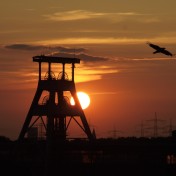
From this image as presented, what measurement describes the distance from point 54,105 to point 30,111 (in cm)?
386

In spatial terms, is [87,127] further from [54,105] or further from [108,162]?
[108,162]

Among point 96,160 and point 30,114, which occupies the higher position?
point 30,114

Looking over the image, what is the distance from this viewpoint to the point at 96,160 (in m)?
77.4

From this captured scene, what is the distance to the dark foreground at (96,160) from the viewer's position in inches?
2783

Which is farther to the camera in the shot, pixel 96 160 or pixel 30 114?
pixel 30 114

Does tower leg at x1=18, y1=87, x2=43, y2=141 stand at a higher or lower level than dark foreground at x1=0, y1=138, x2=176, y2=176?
higher

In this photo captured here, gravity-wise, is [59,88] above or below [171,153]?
above

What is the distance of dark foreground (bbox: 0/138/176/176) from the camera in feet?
232

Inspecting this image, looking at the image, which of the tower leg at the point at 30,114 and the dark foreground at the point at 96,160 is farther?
the tower leg at the point at 30,114

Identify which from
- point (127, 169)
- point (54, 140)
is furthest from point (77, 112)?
point (127, 169)

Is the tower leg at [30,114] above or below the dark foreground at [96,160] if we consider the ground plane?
above

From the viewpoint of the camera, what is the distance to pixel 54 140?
79312mm

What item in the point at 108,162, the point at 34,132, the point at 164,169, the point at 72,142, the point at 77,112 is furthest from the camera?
the point at 34,132

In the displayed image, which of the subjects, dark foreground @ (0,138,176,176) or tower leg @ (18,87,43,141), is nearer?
dark foreground @ (0,138,176,176)
